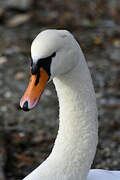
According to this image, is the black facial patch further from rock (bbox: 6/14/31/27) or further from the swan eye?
rock (bbox: 6/14/31/27)

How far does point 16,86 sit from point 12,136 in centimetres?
94

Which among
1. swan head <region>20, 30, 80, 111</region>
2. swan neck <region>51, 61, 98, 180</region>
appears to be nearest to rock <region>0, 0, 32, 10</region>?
swan neck <region>51, 61, 98, 180</region>

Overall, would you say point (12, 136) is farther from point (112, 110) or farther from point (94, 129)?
point (94, 129)

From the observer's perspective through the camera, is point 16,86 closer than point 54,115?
No

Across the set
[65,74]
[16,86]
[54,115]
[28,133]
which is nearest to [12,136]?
[28,133]

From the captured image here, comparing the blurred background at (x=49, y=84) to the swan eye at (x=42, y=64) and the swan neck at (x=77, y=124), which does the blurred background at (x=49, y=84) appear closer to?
the swan neck at (x=77, y=124)

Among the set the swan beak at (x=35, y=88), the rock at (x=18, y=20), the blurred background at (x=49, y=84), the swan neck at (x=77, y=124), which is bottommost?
the blurred background at (x=49, y=84)

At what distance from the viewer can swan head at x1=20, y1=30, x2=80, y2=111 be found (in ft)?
6.78

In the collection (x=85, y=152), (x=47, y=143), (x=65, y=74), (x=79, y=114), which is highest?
(x=65, y=74)

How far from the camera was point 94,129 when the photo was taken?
Answer: 8.32ft

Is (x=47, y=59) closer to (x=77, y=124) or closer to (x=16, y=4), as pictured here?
(x=77, y=124)

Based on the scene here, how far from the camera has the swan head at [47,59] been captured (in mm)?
2066

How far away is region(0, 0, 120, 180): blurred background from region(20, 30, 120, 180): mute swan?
1.30 meters

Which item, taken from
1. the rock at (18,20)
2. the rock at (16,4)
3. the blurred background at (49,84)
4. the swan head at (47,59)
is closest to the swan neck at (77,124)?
the swan head at (47,59)
